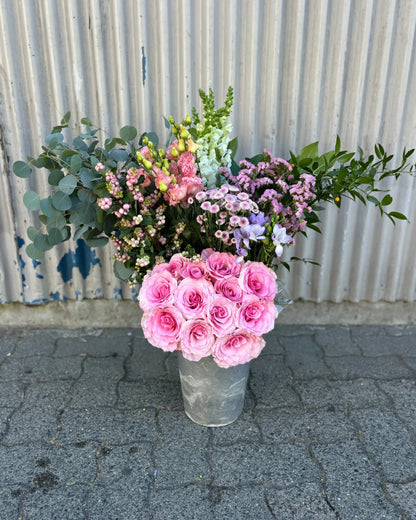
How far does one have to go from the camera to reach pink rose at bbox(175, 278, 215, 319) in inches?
63.6

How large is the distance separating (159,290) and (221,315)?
0.24 metres

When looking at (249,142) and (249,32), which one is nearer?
(249,32)

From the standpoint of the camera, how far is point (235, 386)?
1.91m

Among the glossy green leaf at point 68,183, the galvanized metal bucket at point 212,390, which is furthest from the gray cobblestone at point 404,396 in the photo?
the glossy green leaf at point 68,183

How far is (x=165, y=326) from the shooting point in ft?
5.41

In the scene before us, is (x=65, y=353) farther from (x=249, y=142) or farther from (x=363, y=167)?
(x=363, y=167)

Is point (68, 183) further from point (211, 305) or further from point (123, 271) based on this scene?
point (211, 305)

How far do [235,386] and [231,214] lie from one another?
2.47 ft

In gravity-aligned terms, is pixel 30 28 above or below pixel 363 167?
above

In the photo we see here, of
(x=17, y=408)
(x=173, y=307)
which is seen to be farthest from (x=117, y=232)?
(x=17, y=408)

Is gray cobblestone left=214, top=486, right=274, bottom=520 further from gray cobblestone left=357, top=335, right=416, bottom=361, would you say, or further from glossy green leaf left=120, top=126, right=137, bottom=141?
glossy green leaf left=120, top=126, right=137, bottom=141

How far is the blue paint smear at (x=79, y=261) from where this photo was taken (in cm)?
256

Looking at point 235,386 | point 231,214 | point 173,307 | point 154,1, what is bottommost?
point 235,386

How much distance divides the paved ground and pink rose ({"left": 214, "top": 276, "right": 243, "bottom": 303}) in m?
0.68
